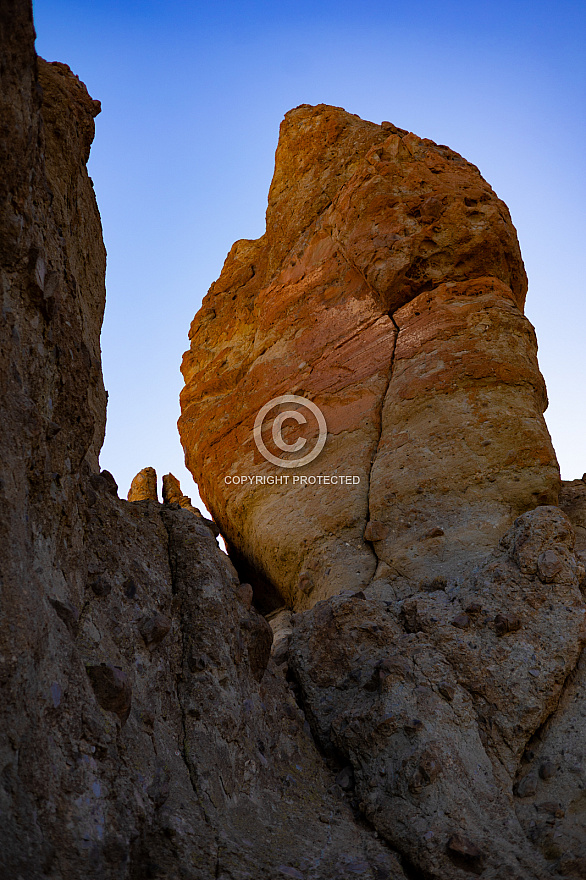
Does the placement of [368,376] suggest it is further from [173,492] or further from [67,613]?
[67,613]

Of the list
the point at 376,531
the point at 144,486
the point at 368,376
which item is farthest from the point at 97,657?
the point at 144,486

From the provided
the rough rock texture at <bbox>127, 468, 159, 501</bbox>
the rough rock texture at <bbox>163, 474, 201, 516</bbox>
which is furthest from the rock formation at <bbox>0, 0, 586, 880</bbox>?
the rough rock texture at <bbox>127, 468, 159, 501</bbox>

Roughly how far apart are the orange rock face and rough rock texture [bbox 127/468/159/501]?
156cm

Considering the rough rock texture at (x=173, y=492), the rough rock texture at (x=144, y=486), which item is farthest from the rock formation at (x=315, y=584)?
the rough rock texture at (x=144, y=486)

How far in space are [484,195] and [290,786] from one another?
6919mm

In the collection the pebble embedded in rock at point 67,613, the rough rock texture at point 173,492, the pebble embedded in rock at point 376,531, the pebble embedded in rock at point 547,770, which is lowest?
the pebble embedded in rock at point 547,770

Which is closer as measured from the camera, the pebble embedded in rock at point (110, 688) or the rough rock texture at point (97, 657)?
the rough rock texture at point (97, 657)

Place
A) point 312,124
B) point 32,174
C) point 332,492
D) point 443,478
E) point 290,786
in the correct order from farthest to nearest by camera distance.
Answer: point 312,124 < point 332,492 < point 443,478 < point 290,786 < point 32,174

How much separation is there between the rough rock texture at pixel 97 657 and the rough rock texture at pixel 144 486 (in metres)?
5.99

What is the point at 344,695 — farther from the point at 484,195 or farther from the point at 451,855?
the point at 484,195

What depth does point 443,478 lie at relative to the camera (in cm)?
748

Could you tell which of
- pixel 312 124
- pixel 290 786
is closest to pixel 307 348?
pixel 312 124

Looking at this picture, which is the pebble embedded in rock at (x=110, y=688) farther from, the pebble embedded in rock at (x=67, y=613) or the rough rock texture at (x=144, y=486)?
the rough rock texture at (x=144, y=486)

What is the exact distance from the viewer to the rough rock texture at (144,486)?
11539mm
